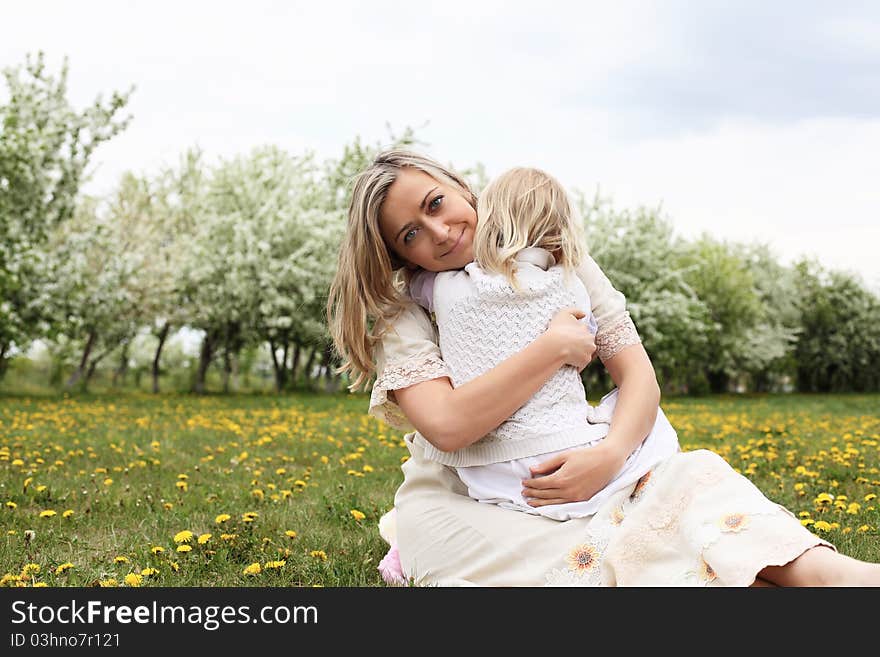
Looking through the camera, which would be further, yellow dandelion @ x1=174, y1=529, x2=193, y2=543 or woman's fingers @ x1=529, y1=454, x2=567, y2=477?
yellow dandelion @ x1=174, y1=529, x2=193, y2=543

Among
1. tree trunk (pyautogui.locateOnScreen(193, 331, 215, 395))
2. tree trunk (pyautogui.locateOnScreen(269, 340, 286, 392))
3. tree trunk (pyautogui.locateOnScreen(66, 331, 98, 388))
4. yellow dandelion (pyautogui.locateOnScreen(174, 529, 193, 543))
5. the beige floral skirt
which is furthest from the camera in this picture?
tree trunk (pyautogui.locateOnScreen(269, 340, 286, 392))

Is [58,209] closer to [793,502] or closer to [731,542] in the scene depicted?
[793,502]

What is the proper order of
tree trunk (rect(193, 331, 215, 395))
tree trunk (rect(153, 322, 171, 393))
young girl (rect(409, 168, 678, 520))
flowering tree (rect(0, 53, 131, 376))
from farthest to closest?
tree trunk (rect(153, 322, 171, 393)) < tree trunk (rect(193, 331, 215, 395)) < flowering tree (rect(0, 53, 131, 376)) < young girl (rect(409, 168, 678, 520))

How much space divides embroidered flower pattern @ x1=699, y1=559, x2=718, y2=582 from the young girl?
38 cm

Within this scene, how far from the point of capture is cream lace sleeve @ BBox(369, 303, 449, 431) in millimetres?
3023

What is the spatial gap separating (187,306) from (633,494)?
2320cm

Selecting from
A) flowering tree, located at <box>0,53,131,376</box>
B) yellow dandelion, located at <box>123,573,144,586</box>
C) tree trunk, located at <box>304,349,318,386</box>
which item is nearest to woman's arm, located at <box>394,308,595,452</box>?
yellow dandelion, located at <box>123,573,144,586</box>

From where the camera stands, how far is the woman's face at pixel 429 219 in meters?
3.03

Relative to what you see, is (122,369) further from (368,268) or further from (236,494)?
(368,268)

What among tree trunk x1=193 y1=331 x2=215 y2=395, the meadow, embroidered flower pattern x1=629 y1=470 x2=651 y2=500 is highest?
embroidered flower pattern x1=629 y1=470 x2=651 y2=500

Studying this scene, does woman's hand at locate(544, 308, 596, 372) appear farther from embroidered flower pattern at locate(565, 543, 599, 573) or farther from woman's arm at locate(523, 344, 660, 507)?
embroidered flower pattern at locate(565, 543, 599, 573)

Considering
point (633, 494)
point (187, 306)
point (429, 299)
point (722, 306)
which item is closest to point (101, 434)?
point (429, 299)

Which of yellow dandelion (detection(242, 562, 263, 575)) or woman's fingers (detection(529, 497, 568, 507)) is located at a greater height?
woman's fingers (detection(529, 497, 568, 507))

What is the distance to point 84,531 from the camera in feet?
14.5
